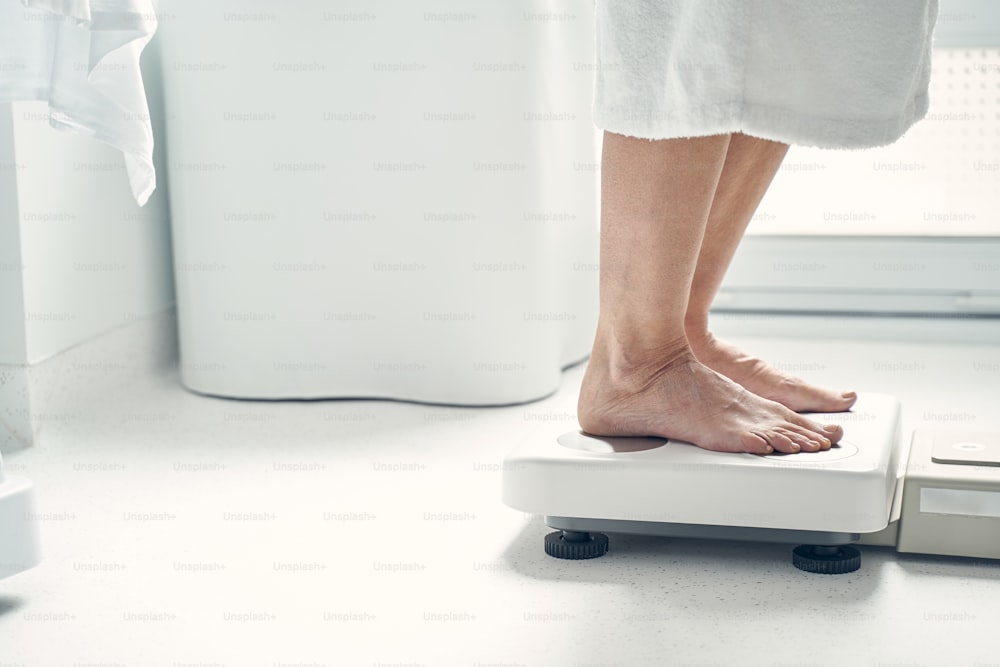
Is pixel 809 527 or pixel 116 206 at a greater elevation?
pixel 116 206

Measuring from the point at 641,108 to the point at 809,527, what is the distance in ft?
1.31

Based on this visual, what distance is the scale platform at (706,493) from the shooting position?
3.08ft

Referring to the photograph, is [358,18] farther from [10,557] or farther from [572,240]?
[10,557]

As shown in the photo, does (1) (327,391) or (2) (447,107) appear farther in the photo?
(1) (327,391)

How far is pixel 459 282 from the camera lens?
153 cm

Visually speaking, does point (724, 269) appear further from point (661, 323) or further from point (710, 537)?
point (710, 537)

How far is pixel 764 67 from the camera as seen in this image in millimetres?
985

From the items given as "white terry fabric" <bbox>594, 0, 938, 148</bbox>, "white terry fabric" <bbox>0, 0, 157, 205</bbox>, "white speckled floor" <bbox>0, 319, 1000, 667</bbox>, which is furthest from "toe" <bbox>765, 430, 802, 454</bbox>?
"white terry fabric" <bbox>0, 0, 157, 205</bbox>

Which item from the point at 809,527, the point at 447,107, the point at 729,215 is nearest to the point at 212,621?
the point at 809,527

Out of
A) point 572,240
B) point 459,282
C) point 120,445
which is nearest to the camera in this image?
point 120,445

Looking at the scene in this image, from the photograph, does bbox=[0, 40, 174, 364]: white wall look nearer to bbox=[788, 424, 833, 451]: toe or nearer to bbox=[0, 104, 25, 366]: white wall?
bbox=[0, 104, 25, 366]: white wall

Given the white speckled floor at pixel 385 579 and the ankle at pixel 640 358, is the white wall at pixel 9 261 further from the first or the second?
the ankle at pixel 640 358

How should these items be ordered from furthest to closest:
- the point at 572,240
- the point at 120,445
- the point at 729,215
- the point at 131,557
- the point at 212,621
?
the point at 572,240 → the point at 120,445 → the point at 729,215 → the point at 131,557 → the point at 212,621

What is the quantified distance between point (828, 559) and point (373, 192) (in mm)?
832
